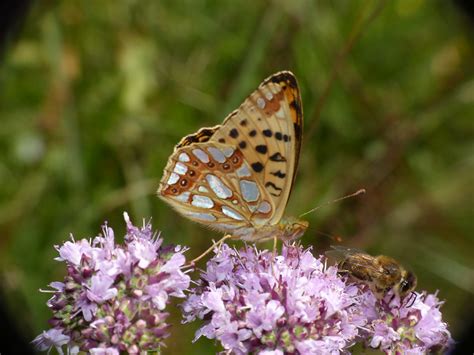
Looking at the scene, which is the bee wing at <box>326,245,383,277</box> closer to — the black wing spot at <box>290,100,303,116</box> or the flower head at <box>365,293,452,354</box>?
the flower head at <box>365,293,452,354</box>

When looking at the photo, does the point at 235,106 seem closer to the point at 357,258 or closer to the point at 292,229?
the point at 292,229

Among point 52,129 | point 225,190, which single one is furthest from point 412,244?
point 52,129

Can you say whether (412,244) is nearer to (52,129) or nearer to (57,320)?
(52,129)

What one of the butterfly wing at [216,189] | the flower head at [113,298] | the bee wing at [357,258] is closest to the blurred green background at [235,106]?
the butterfly wing at [216,189]

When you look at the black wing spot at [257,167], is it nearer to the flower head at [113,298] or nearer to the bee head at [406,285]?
the flower head at [113,298]

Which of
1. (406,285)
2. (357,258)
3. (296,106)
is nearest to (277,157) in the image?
(296,106)

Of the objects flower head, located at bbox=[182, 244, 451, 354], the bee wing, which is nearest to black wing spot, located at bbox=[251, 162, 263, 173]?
flower head, located at bbox=[182, 244, 451, 354]

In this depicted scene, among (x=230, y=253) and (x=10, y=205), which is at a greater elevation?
(x=230, y=253)
